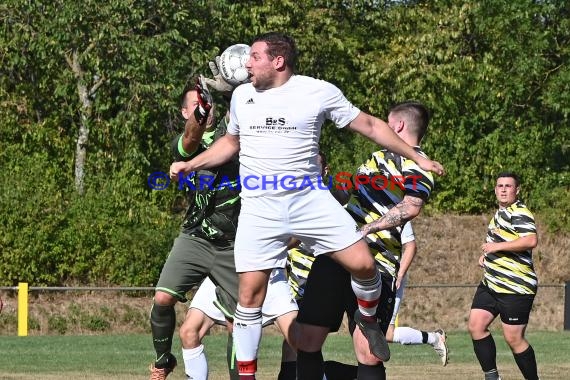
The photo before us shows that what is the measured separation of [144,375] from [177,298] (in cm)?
318

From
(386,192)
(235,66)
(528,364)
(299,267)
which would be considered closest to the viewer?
(386,192)

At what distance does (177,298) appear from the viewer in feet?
28.5

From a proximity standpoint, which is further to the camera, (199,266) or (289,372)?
(289,372)

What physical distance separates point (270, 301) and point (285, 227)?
68.7 inches

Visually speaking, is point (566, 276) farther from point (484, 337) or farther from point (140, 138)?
point (484, 337)

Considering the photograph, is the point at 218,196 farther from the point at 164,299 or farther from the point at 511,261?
the point at 511,261

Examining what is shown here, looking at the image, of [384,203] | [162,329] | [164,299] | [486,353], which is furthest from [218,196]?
[486,353]

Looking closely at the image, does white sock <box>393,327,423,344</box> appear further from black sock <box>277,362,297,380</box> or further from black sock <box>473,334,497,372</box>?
black sock <box>277,362,297,380</box>

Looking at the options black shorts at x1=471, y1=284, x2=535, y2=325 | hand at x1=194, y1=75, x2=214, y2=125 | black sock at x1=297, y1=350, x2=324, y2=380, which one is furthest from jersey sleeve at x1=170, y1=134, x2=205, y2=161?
black shorts at x1=471, y1=284, x2=535, y2=325

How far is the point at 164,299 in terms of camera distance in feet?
28.6

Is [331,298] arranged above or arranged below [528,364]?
above

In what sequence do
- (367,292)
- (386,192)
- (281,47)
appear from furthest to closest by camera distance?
(386,192) → (367,292) → (281,47)

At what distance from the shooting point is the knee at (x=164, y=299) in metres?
8.69

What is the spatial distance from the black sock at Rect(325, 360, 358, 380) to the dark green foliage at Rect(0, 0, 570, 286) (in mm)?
14937
